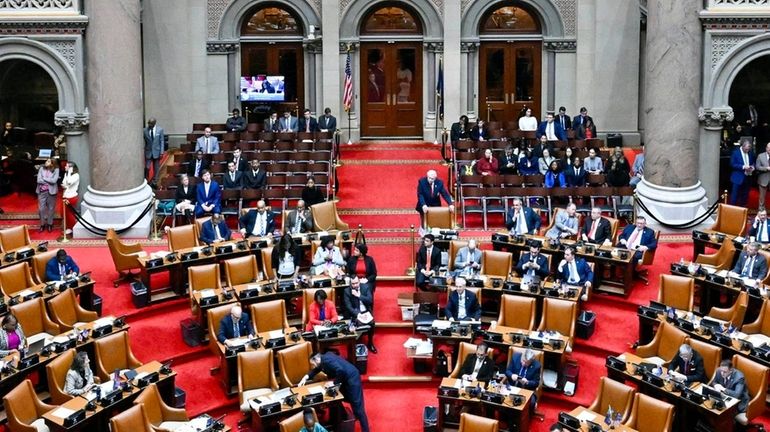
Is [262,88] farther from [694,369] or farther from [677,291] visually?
[694,369]

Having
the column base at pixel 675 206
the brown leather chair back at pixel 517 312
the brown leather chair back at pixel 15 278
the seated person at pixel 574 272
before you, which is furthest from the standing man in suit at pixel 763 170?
the brown leather chair back at pixel 15 278

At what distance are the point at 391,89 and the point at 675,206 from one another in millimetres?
10163

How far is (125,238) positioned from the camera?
74.1 feet

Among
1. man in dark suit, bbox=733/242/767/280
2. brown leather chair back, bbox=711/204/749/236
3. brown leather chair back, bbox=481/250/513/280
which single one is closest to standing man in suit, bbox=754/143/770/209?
brown leather chair back, bbox=711/204/749/236

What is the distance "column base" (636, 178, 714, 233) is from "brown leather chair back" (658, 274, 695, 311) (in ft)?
13.4

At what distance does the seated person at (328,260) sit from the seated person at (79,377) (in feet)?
15.3

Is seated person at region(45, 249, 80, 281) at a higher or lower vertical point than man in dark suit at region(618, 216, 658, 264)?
lower

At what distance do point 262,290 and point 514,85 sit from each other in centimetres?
1346

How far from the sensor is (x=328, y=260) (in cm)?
1939

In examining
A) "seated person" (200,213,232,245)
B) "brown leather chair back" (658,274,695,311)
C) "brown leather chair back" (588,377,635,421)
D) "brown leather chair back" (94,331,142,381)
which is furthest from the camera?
"seated person" (200,213,232,245)

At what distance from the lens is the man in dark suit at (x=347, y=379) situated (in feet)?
51.8

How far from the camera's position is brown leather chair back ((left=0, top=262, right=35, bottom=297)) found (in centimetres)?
1858

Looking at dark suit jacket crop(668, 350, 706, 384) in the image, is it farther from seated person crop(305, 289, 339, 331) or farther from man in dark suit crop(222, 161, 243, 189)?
man in dark suit crop(222, 161, 243, 189)

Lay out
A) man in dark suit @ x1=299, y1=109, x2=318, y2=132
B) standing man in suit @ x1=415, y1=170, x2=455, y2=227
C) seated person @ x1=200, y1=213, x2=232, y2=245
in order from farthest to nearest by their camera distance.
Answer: man in dark suit @ x1=299, y1=109, x2=318, y2=132
standing man in suit @ x1=415, y1=170, x2=455, y2=227
seated person @ x1=200, y1=213, x2=232, y2=245
